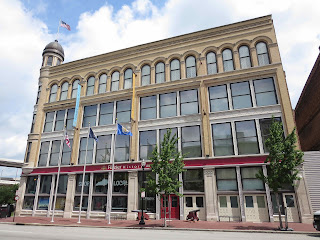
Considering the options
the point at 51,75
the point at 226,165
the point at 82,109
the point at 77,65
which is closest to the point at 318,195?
the point at 226,165

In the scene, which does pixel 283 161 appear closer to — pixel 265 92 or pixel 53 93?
pixel 265 92

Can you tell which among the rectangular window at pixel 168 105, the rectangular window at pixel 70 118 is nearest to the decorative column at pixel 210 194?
the rectangular window at pixel 168 105

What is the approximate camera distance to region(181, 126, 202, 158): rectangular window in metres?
22.3

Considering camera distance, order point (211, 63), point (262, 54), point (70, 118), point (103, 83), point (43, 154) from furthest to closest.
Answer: point (70, 118) < point (103, 83) < point (43, 154) < point (211, 63) < point (262, 54)

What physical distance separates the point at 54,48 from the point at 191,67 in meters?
22.0

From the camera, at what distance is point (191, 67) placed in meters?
25.6

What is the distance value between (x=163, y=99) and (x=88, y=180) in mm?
12483

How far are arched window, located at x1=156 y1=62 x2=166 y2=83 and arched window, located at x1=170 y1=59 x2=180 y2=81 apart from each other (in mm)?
1022

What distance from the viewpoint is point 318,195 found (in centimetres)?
1814

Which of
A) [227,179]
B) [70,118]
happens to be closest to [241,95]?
[227,179]

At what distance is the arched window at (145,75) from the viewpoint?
89.0 feet

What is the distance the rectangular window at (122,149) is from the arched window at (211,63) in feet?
39.4

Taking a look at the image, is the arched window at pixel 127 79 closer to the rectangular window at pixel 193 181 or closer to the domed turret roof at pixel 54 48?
the rectangular window at pixel 193 181

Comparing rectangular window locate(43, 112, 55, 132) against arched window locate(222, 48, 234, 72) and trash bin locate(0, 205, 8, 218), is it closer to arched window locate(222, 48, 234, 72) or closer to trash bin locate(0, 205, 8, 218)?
trash bin locate(0, 205, 8, 218)
